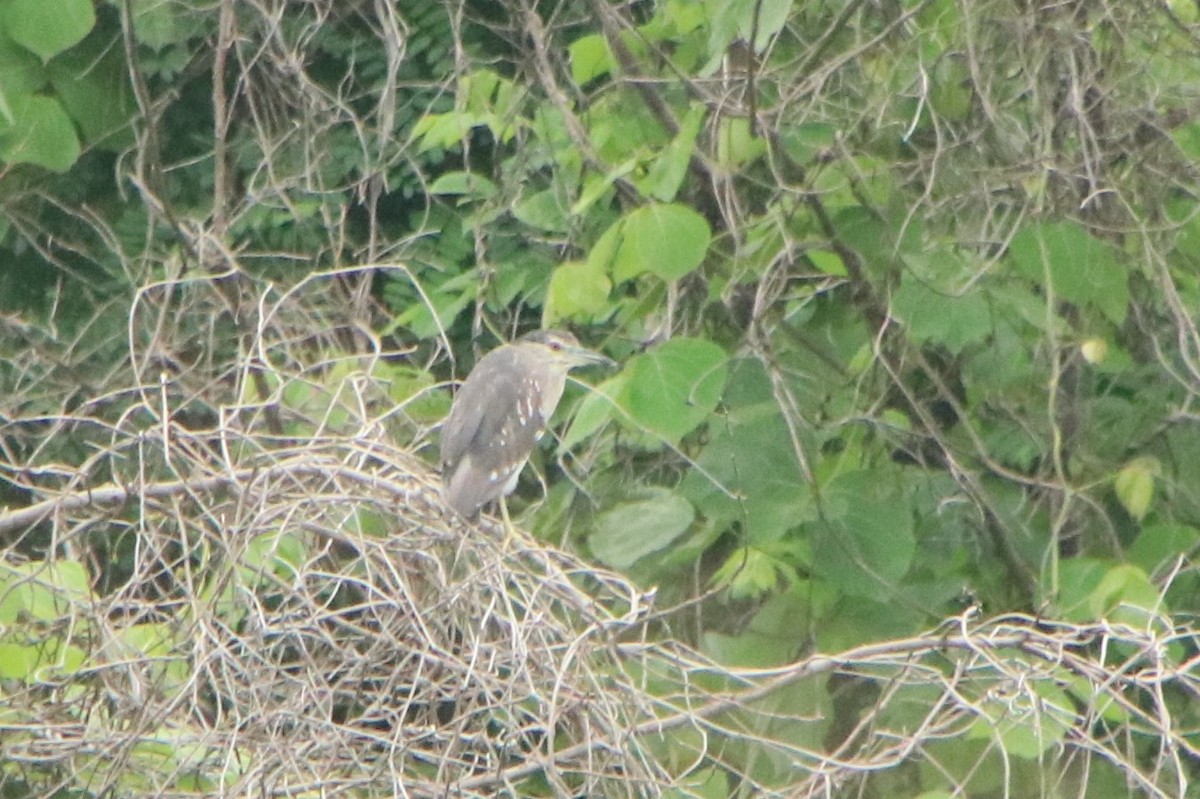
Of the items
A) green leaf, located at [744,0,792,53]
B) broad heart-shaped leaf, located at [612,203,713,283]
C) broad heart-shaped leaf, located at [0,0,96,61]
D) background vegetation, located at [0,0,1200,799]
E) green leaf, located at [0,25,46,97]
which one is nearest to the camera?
green leaf, located at [744,0,792,53]

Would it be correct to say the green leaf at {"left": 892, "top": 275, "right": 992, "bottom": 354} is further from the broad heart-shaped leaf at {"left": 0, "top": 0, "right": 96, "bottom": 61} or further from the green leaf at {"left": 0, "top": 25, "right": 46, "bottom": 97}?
the green leaf at {"left": 0, "top": 25, "right": 46, "bottom": 97}

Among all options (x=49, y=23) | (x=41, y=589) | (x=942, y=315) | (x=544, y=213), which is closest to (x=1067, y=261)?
(x=942, y=315)

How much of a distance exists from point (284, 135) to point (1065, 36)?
2012mm

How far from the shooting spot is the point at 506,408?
4570mm

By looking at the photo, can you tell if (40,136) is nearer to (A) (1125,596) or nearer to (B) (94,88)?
(B) (94,88)

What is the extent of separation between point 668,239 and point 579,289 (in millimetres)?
301

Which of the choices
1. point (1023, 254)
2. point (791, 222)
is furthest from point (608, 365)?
point (1023, 254)

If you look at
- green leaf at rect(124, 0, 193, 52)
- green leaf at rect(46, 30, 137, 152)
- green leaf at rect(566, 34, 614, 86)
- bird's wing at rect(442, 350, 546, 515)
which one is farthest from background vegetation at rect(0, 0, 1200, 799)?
green leaf at rect(124, 0, 193, 52)

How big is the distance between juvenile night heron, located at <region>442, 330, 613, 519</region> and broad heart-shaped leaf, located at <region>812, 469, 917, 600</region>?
0.68 meters

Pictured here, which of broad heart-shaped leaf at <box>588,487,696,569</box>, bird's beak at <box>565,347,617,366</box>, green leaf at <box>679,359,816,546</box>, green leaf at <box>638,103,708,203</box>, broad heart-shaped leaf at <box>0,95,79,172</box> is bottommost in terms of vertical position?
bird's beak at <box>565,347,617,366</box>

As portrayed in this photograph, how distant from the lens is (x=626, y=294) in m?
4.67

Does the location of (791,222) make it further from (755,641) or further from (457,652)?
(457,652)

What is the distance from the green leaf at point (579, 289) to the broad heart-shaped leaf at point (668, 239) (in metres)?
0.21

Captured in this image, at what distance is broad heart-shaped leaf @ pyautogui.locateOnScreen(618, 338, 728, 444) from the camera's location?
3764 mm
